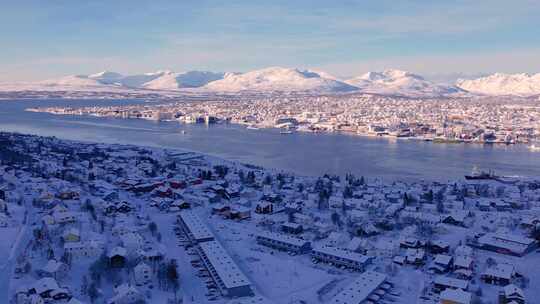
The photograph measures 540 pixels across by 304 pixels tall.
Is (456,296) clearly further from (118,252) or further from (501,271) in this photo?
Result: (118,252)

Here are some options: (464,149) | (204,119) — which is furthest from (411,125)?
(204,119)

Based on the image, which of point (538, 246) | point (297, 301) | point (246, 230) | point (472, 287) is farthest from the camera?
point (246, 230)

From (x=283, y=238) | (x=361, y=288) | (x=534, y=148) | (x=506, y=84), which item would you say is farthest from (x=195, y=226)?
(x=506, y=84)

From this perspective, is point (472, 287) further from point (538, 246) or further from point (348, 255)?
point (538, 246)

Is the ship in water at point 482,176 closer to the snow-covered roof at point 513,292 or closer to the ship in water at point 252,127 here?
the snow-covered roof at point 513,292

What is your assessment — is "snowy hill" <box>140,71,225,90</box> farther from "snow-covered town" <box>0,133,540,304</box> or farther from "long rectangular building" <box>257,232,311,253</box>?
"long rectangular building" <box>257,232,311,253</box>

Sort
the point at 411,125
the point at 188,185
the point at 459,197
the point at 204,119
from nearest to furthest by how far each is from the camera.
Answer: the point at 459,197 → the point at 188,185 → the point at 411,125 → the point at 204,119

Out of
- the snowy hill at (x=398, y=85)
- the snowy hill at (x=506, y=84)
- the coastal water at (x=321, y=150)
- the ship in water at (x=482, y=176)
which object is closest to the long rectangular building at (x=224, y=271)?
the coastal water at (x=321, y=150)
